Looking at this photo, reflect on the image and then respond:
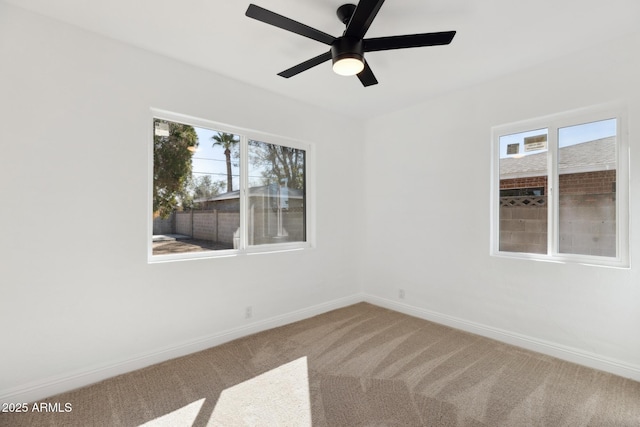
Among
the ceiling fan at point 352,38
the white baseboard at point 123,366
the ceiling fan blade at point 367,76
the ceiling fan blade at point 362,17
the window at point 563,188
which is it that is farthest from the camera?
the window at point 563,188

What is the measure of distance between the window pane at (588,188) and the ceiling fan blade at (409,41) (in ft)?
5.76

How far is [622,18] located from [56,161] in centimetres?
415

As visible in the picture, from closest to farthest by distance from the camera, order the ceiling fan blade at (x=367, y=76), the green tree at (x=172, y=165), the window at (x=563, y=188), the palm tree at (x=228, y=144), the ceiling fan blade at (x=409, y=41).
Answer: the ceiling fan blade at (x=409, y=41) < the ceiling fan blade at (x=367, y=76) < the window at (x=563, y=188) < the green tree at (x=172, y=165) < the palm tree at (x=228, y=144)

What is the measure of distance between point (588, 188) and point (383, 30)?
2.21 metres

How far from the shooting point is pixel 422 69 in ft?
9.45

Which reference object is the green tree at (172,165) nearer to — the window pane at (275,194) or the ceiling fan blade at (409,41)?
the window pane at (275,194)

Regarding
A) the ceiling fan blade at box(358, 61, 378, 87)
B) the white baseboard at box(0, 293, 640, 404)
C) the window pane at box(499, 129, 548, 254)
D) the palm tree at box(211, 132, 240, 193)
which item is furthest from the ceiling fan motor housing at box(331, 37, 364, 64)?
the white baseboard at box(0, 293, 640, 404)

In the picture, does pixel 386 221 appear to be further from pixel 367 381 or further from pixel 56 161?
pixel 56 161

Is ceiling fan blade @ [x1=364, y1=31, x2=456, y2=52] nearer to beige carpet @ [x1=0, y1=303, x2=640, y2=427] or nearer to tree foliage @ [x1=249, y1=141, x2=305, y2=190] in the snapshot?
tree foliage @ [x1=249, y1=141, x2=305, y2=190]

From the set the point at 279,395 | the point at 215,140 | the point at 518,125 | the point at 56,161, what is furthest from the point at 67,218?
the point at 518,125

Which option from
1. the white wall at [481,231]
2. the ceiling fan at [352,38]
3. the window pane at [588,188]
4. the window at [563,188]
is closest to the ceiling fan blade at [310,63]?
the ceiling fan at [352,38]

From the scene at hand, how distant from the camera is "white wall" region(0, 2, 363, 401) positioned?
2049 millimetres

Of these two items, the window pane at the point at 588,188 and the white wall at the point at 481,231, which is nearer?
the white wall at the point at 481,231

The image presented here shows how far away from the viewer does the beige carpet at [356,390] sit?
6.30 ft
